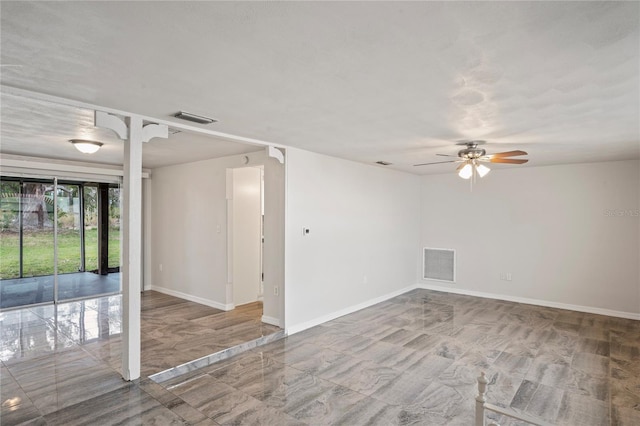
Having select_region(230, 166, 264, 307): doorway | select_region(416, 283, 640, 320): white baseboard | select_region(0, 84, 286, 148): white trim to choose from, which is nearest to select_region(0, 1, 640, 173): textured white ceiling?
select_region(0, 84, 286, 148): white trim

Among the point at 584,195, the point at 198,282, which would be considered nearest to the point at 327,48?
the point at 198,282

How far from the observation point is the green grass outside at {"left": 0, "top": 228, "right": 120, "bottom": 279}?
578cm

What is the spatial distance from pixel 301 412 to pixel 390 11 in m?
2.86

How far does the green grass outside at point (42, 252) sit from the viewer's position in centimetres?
578

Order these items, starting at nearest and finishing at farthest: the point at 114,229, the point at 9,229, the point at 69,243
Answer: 1. the point at 9,229
2. the point at 69,243
3. the point at 114,229

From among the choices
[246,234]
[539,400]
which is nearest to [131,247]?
[246,234]

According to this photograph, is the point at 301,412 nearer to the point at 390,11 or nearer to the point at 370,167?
the point at 390,11

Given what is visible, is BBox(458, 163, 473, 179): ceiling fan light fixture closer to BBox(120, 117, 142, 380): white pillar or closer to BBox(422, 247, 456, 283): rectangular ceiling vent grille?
BBox(422, 247, 456, 283): rectangular ceiling vent grille

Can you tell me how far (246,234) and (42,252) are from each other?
350 cm

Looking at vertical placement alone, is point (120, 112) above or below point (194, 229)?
above

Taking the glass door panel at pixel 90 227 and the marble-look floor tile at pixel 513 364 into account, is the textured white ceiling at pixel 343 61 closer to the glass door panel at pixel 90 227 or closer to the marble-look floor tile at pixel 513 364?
the marble-look floor tile at pixel 513 364

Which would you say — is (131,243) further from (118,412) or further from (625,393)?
(625,393)

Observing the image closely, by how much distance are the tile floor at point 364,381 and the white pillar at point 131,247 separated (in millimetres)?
380

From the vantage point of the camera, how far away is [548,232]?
6.21 metres
